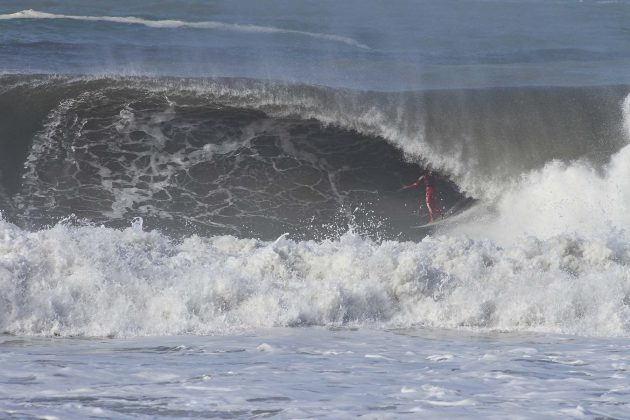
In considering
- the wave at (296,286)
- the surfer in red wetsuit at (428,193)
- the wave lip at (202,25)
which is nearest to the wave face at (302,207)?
the wave at (296,286)

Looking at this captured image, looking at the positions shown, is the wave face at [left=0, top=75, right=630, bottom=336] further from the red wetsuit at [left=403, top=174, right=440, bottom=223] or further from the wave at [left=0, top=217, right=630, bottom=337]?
the red wetsuit at [left=403, top=174, right=440, bottom=223]

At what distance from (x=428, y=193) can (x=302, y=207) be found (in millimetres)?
1886

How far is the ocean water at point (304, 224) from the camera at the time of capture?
279 inches

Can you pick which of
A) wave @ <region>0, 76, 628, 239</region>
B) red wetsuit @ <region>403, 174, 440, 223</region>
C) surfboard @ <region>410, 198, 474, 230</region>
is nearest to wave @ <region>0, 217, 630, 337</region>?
wave @ <region>0, 76, 628, 239</region>

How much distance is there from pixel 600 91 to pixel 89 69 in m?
9.17

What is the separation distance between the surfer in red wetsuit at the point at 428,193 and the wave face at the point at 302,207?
0.14 metres

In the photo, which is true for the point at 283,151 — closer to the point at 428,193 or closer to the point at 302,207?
the point at 302,207

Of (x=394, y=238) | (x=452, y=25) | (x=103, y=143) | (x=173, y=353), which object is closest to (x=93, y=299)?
(x=173, y=353)

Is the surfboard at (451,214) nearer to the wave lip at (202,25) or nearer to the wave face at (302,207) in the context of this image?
the wave face at (302,207)

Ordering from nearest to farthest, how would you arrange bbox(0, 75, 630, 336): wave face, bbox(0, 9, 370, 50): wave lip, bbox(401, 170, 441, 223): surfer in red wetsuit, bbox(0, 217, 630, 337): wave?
bbox(0, 217, 630, 337): wave < bbox(0, 75, 630, 336): wave face < bbox(401, 170, 441, 223): surfer in red wetsuit < bbox(0, 9, 370, 50): wave lip

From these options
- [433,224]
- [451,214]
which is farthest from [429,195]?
[433,224]

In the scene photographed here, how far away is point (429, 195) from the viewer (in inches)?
561

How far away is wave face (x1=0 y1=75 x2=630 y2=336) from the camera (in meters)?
9.62

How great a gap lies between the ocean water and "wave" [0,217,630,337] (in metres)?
0.03
